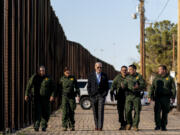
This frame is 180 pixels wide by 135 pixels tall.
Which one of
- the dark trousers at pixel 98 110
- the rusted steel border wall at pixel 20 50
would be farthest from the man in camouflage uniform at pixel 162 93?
the rusted steel border wall at pixel 20 50

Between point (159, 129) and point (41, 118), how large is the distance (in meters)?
3.13

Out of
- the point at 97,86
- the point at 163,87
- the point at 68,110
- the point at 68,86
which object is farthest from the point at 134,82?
the point at 68,110

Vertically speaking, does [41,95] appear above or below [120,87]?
below

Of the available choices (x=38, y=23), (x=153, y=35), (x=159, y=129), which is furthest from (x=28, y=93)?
(x=153, y=35)

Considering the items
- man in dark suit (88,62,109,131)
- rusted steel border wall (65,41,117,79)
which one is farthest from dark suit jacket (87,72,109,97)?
rusted steel border wall (65,41,117,79)

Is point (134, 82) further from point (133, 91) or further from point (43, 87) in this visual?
point (43, 87)

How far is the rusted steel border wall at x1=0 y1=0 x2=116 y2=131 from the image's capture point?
494 inches

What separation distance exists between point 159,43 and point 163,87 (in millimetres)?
64648

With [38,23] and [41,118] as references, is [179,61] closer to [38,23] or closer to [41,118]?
[38,23]

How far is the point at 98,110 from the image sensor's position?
13953 mm

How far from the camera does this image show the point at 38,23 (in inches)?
744

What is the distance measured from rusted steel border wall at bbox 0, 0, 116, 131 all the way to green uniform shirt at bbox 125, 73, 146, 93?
9.41ft

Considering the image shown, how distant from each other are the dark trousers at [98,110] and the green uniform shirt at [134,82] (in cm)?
80

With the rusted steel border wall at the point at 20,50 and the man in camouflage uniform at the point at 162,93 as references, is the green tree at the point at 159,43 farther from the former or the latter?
the man in camouflage uniform at the point at 162,93
